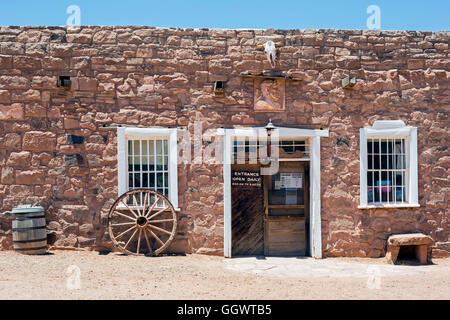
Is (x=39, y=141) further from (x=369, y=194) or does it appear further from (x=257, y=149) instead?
(x=369, y=194)

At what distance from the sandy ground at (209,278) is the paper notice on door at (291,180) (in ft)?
4.55

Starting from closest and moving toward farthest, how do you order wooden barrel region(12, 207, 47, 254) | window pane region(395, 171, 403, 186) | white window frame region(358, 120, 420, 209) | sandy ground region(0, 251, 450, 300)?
sandy ground region(0, 251, 450, 300) → wooden barrel region(12, 207, 47, 254) → white window frame region(358, 120, 420, 209) → window pane region(395, 171, 403, 186)

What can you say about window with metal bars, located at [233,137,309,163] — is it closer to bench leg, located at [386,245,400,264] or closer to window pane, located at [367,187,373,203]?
window pane, located at [367,187,373,203]

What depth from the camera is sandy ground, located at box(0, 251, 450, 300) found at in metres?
5.25

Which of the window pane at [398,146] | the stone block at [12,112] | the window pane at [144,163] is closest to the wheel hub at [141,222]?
A: the window pane at [144,163]

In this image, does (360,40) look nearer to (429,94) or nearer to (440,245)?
(429,94)

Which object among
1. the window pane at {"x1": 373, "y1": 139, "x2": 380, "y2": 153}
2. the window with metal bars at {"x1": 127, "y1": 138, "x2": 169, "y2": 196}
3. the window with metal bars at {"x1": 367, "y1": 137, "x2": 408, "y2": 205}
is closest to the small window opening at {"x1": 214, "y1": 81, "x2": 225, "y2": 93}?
the window with metal bars at {"x1": 127, "y1": 138, "x2": 169, "y2": 196}

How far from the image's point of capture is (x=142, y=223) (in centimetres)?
782

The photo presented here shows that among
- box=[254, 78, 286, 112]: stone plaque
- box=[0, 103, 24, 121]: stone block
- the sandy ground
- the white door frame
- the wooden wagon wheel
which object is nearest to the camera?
the sandy ground

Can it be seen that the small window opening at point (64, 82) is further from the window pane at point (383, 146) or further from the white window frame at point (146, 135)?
the window pane at point (383, 146)

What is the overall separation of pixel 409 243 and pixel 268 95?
3.70 metres

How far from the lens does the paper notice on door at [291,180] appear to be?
8445 millimetres

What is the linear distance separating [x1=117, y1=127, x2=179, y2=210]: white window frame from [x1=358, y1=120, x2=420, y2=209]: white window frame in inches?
Result: 137

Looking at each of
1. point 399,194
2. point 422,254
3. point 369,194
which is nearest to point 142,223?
point 369,194
